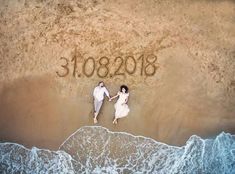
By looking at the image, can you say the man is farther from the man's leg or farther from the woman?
the woman

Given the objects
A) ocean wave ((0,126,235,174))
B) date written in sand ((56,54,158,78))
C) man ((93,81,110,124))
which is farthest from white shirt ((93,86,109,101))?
ocean wave ((0,126,235,174))

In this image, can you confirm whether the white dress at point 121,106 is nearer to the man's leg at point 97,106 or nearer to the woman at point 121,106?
the woman at point 121,106


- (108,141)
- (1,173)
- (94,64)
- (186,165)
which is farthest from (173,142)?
(1,173)

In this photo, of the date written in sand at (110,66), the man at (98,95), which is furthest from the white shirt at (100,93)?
the date written in sand at (110,66)

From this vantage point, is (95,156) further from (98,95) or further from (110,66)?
(110,66)

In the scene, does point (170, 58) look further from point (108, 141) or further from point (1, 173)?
point (1, 173)
